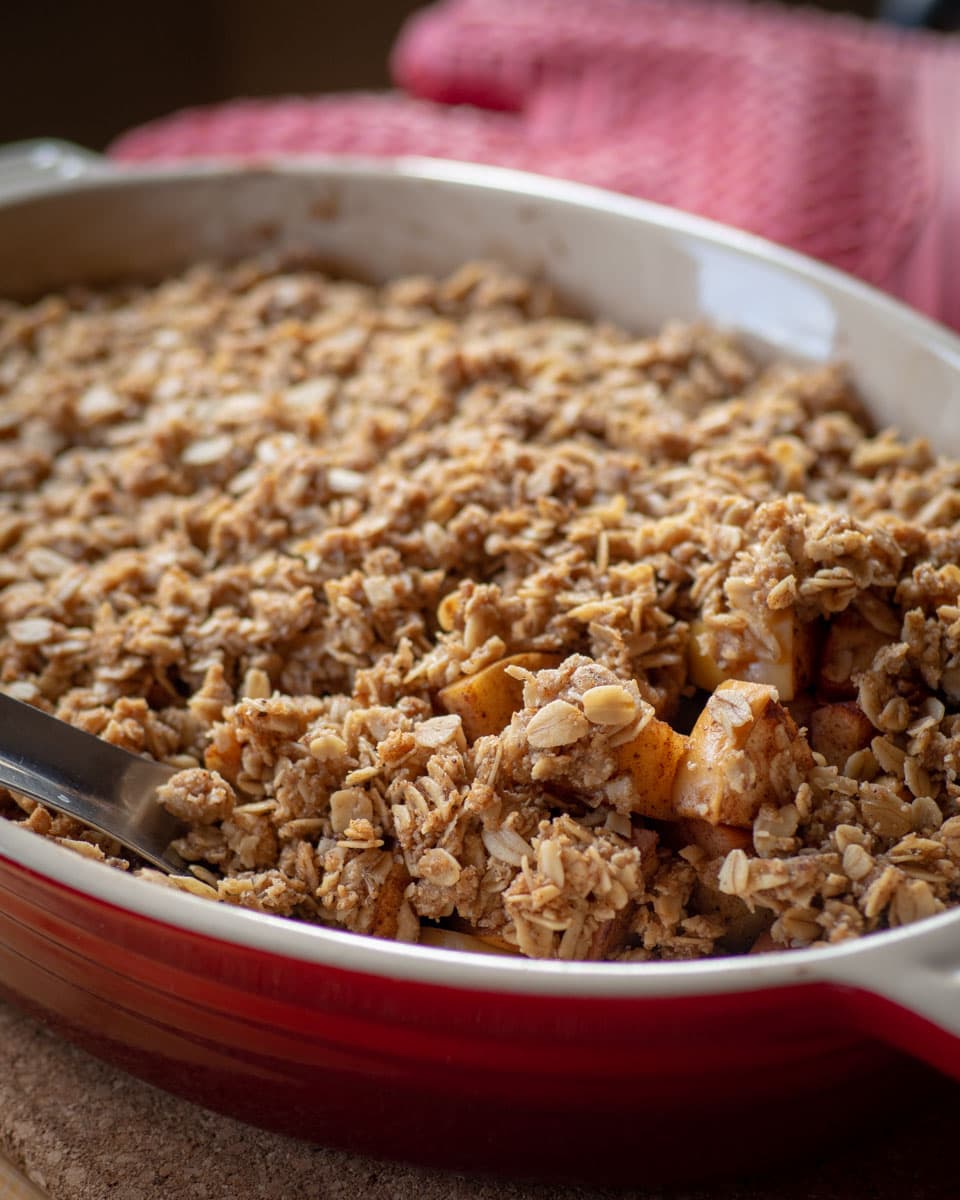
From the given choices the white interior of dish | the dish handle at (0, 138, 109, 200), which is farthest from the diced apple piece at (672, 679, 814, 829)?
the dish handle at (0, 138, 109, 200)

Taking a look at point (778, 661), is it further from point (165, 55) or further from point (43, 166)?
point (165, 55)

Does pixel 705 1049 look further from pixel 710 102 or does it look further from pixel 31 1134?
pixel 710 102

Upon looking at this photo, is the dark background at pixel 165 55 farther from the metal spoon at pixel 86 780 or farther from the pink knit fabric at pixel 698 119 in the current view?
the metal spoon at pixel 86 780

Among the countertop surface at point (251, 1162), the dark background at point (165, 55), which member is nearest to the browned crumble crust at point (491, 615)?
the countertop surface at point (251, 1162)

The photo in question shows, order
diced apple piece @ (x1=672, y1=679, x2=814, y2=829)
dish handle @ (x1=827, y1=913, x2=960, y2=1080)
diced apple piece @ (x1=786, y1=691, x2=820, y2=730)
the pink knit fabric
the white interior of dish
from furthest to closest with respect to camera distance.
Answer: the pink knit fabric
the white interior of dish
diced apple piece @ (x1=786, y1=691, x2=820, y2=730)
diced apple piece @ (x1=672, y1=679, x2=814, y2=829)
dish handle @ (x1=827, y1=913, x2=960, y2=1080)

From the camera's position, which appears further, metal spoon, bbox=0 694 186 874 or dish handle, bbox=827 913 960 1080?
metal spoon, bbox=0 694 186 874

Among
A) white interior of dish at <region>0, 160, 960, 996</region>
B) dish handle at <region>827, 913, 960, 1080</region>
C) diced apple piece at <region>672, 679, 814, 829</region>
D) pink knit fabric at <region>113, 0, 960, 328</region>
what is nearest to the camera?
dish handle at <region>827, 913, 960, 1080</region>

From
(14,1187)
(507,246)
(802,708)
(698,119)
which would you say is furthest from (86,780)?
(698,119)

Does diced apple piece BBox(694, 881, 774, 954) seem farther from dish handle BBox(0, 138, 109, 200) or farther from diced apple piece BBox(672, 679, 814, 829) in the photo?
dish handle BBox(0, 138, 109, 200)
